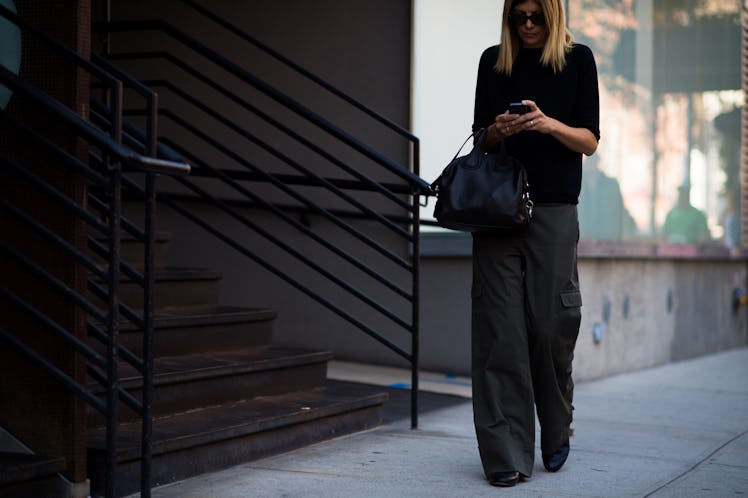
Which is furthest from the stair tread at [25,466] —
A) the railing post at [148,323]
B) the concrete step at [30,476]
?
the railing post at [148,323]

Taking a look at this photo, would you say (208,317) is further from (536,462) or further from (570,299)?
(570,299)

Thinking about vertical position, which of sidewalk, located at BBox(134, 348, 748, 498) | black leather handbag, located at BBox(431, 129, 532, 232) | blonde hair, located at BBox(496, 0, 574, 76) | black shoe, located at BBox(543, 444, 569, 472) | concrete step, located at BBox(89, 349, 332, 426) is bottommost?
sidewalk, located at BBox(134, 348, 748, 498)

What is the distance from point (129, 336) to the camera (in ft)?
14.5

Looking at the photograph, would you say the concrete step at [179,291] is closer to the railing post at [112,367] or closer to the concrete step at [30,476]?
the concrete step at [30,476]

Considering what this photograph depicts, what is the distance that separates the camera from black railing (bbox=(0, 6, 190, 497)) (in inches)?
129

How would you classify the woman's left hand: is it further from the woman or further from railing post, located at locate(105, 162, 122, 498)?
railing post, located at locate(105, 162, 122, 498)

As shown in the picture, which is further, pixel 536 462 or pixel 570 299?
pixel 536 462

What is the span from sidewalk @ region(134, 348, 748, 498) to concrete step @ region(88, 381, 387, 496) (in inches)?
2.1

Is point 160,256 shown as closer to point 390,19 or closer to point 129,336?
point 129,336

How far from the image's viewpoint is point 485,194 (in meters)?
3.85

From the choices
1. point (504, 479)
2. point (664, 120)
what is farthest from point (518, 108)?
point (664, 120)

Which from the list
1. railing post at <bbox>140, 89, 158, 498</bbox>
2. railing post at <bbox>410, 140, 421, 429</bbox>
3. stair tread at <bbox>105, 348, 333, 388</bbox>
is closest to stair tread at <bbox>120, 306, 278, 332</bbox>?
stair tread at <bbox>105, 348, 333, 388</bbox>

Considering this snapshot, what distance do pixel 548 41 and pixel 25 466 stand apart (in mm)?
2255

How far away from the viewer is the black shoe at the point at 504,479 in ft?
12.7
